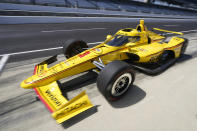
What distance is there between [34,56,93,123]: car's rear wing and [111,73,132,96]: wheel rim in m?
0.69

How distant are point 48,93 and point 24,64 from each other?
277 cm

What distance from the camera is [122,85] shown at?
279cm

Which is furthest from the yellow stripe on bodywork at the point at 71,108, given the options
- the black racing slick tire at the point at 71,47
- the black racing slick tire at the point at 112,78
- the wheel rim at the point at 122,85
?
the black racing slick tire at the point at 71,47

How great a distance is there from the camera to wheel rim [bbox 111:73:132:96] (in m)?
2.60

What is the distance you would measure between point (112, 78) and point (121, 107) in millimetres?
792

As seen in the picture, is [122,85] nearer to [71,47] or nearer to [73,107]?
[73,107]

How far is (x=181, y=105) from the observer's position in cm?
267

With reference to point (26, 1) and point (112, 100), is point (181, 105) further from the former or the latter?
point (26, 1)

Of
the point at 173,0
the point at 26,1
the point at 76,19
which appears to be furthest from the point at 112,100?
the point at 173,0

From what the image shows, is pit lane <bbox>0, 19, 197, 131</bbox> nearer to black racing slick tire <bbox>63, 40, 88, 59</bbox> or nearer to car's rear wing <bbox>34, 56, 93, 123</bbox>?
car's rear wing <bbox>34, 56, 93, 123</bbox>

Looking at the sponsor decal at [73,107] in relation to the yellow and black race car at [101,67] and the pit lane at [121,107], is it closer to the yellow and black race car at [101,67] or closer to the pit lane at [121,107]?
the yellow and black race car at [101,67]

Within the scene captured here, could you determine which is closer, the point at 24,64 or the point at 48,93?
the point at 48,93

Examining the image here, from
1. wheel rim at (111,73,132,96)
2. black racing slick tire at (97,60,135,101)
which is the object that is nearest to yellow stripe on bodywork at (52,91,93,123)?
black racing slick tire at (97,60,135,101)

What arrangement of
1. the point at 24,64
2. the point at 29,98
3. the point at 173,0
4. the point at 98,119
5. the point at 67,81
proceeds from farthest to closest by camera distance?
1. the point at 173,0
2. the point at 24,64
3. the point at 67,81
4. the point at 29,98
5. the point at 98,119
